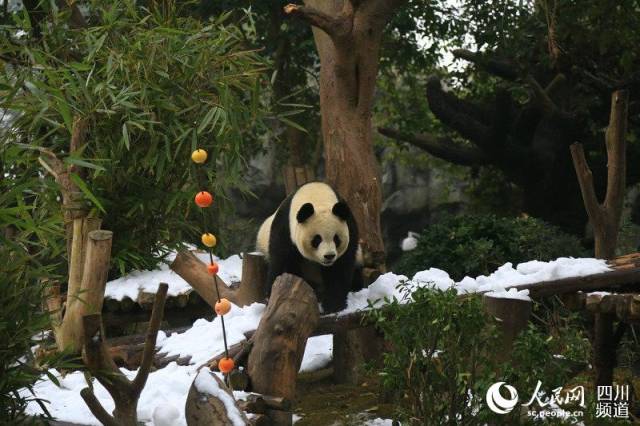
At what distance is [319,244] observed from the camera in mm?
4938

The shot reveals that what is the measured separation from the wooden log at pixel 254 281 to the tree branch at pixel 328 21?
1.50m

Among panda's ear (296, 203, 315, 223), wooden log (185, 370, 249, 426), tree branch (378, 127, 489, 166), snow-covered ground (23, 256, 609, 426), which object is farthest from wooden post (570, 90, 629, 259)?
tree branch (378, 127, 489, 166)

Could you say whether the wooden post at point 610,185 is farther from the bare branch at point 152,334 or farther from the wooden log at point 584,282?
the bare branch at point 152,334

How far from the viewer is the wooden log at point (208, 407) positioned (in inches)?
135

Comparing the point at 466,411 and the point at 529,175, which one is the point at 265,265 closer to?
the point at 466,411

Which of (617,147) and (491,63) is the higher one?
(491,63)

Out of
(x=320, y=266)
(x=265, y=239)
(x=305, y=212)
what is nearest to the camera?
(x=305, y=212)

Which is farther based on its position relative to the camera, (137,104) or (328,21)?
(328,21)

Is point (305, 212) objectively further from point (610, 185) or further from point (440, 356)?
point (610, 185)

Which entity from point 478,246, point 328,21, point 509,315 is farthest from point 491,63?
point 509,315

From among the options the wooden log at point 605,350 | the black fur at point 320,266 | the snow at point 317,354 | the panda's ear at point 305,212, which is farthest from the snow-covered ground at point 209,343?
the panda's ear at point 305,212

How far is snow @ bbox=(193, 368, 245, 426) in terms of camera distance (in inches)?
135

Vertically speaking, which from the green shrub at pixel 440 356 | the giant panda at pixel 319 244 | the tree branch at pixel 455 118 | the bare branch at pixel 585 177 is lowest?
the green shrub at pixel 440 356

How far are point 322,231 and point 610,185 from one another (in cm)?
208
